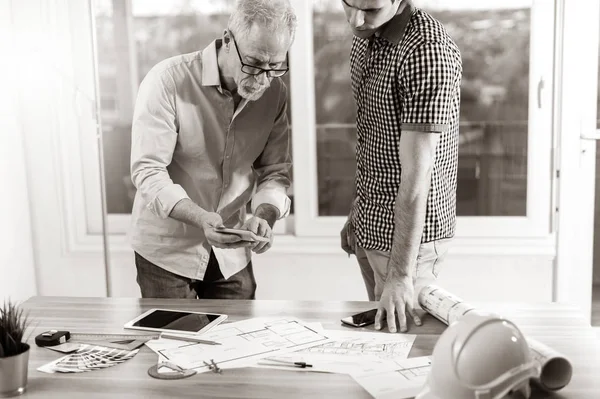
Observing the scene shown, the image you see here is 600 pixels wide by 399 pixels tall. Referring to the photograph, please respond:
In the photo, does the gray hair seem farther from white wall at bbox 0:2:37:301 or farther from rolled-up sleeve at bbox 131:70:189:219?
white wall at bbox 0:2:37:301

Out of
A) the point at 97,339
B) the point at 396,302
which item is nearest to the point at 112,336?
the point at 97,339

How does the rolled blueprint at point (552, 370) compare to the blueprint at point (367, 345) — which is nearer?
the rolled blueprint at point (552, 370)

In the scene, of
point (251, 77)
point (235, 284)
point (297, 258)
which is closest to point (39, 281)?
point (297, 258)

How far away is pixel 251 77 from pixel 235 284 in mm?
747

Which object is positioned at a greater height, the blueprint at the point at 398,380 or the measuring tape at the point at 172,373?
the measuring tape at the point at 172,373

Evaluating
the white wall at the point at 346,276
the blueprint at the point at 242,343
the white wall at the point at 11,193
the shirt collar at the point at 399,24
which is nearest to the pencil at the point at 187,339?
the blueprint at the point at 242,343

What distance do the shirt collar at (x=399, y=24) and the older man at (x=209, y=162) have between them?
0.29 m

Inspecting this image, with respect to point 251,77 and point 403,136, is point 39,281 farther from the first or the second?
point 403,136

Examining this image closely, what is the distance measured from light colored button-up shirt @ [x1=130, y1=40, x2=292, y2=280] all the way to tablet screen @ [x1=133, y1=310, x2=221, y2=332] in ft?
1.38

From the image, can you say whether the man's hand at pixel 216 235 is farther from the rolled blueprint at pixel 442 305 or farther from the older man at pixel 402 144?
the rolled blueprint at pixel 442 305

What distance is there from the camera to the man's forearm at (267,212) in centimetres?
239

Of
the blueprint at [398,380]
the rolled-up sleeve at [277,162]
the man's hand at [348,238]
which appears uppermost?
the rolled-up sleeve at [277,162]

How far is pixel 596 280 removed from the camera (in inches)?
Result: 143

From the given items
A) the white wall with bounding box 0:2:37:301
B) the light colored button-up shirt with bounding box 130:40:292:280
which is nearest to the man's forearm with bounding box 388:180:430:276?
the light colored button-up shirt with bounding box 130:40:292:280
